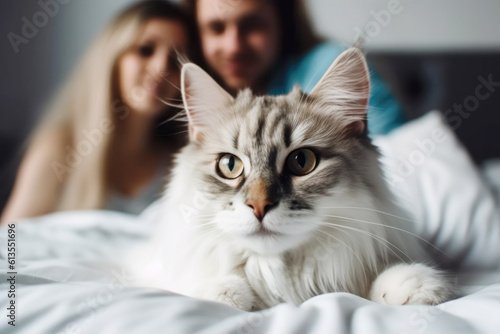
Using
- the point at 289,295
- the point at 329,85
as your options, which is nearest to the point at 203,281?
the point at 289,295

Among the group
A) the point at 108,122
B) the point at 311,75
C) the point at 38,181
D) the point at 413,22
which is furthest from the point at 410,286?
the point at 38,181

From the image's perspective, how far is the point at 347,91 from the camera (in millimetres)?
828

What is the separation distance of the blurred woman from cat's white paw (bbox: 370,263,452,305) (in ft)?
4.37

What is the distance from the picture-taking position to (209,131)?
34.9 inches

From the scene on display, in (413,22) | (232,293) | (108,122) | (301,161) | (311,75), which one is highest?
(413,22)

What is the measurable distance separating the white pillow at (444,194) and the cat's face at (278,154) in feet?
0.55

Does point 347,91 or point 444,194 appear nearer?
point 347,91

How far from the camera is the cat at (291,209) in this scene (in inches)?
27.6

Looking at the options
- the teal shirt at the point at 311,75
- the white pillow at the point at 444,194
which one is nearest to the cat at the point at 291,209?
the white pillow at the point at 444,194

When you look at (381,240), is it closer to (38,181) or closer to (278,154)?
(278,154)

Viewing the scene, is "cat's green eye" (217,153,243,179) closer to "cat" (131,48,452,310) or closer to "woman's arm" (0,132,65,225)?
"cat" (131,48,452,310)

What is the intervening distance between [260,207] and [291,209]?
0.05m

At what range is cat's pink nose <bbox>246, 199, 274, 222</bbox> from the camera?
26.7 inches

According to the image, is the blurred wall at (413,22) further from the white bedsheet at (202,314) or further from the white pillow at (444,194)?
the white bedsheet at (202,314)
